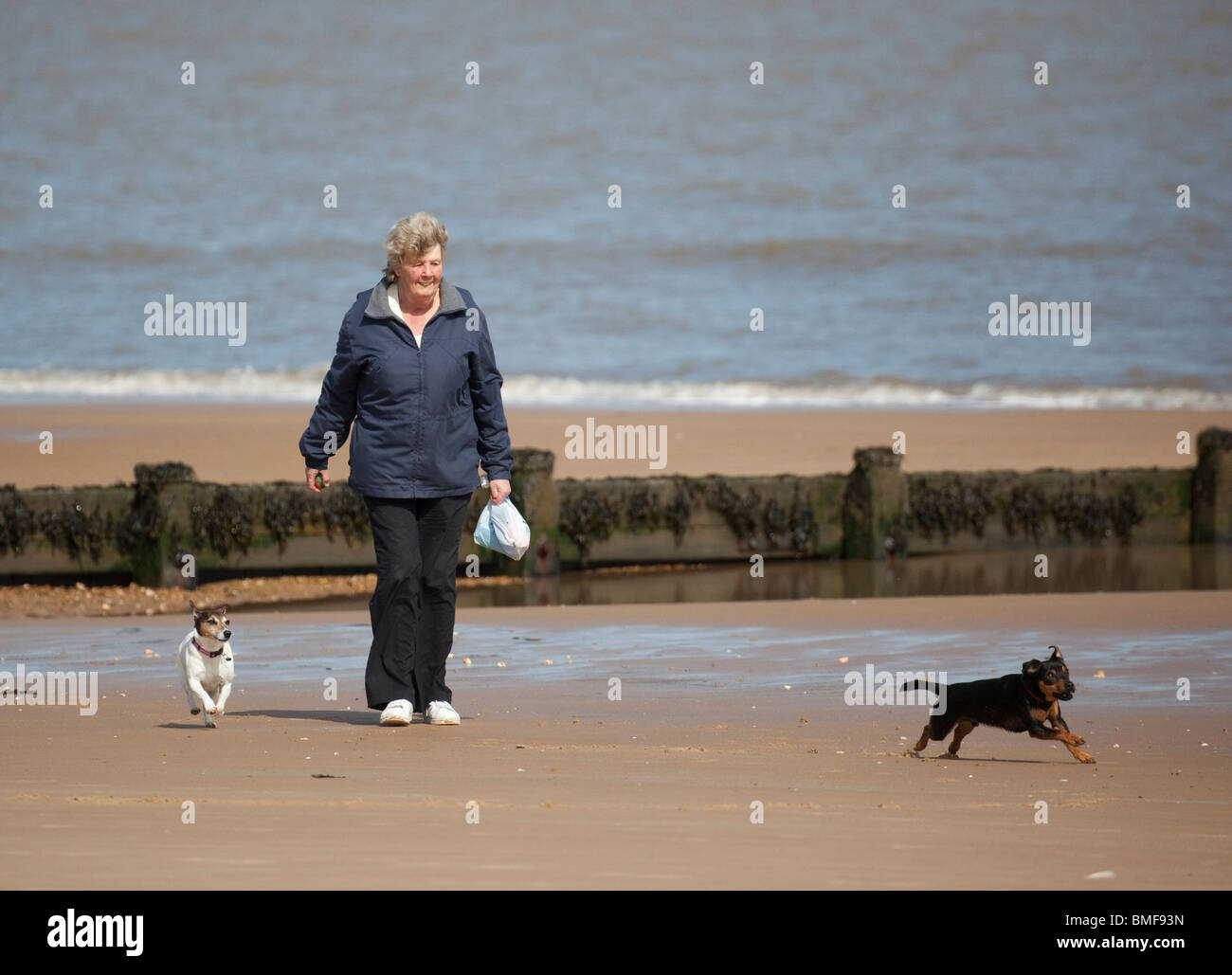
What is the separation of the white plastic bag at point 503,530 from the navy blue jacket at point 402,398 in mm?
414

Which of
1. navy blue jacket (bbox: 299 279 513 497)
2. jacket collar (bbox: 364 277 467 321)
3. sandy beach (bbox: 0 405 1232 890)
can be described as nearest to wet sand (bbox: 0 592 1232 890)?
sandy beach (bbox: 0 405 1232 890)

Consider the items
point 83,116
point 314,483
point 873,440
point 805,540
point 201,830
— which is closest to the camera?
point 201,830

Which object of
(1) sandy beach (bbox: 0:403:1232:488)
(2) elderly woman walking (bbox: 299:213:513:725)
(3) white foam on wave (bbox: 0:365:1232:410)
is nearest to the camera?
(2) elderly woman walking (bbox: 299:213:513:725)

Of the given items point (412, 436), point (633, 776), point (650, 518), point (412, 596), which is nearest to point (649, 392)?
point (650, 518)

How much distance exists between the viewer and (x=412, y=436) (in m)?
6.93

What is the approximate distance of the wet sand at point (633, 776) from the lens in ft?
14.1

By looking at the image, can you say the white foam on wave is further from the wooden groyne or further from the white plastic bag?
the white plastic bag

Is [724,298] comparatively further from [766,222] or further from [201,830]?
[201,830]

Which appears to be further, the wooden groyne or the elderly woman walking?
the wooden groyne

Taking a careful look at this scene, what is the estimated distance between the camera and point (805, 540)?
49.3 feet

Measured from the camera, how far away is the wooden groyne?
13.5 metres

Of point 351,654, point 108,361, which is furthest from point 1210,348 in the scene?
point 351,654

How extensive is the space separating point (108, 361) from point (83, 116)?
18773 mm

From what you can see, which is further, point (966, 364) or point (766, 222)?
point (766, 222)
